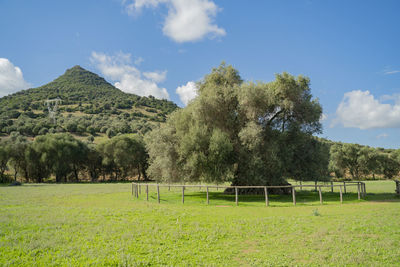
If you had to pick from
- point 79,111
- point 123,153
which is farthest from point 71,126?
point 123,153

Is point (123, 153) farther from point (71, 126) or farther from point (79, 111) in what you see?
point (79, 111)

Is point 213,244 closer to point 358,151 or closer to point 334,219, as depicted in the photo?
point 334,219

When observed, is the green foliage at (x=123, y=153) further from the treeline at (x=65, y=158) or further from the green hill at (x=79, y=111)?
the green hill at (x=79, y=111)

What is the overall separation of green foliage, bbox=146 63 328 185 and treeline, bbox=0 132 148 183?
146 feet

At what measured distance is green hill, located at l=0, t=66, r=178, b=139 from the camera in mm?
96938

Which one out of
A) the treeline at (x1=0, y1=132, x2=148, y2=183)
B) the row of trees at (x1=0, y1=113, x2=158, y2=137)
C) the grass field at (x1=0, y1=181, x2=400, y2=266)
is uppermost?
the row of trees at (x1=0, y1=113, x2=158, y2=137)

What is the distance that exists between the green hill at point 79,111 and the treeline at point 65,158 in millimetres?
26164

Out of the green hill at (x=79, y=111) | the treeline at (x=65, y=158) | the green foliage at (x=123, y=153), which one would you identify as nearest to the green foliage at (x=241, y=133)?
the green foliage at (x=123, y=153)

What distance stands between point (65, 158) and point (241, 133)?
184ft

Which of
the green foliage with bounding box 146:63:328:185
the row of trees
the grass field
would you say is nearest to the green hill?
the row of trees

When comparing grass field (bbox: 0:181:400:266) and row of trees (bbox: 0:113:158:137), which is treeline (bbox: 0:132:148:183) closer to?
row of trees (bbox: 0:113:158:137)

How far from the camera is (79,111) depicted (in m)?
133

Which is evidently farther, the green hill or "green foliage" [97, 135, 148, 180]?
the green hill

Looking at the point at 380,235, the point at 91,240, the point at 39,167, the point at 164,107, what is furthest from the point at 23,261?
the point at 164,107
